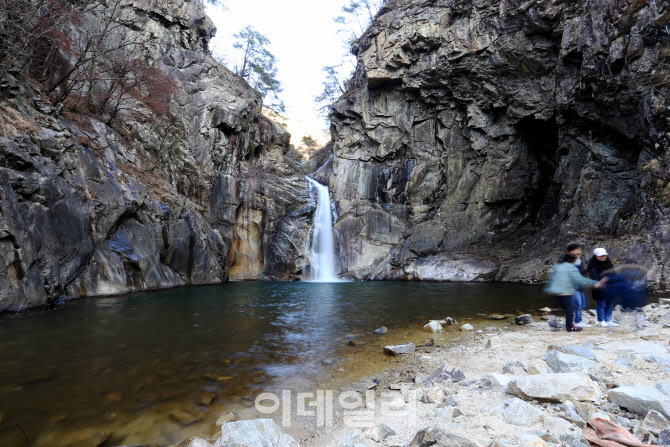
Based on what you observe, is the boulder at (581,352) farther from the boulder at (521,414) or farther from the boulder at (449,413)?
the boulder at (449,413)

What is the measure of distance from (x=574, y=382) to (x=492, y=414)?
0.80 meters

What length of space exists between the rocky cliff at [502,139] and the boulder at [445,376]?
1389 cm

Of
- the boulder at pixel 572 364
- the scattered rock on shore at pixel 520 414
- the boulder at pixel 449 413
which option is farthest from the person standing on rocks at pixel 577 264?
the boulder at pixel 449 413

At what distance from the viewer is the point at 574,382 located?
2816 mm

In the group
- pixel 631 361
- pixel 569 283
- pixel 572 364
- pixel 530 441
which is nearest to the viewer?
pixel 530 441

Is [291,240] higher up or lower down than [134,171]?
lower down

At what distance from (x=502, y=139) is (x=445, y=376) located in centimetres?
2499

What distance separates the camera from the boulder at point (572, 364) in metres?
3.34

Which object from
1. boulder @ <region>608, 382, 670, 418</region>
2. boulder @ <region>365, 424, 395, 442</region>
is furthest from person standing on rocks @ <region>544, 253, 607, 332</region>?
boulder @ <region>365, 424, 395, 442</region>

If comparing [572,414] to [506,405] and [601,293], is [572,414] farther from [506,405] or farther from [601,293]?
[601,293]

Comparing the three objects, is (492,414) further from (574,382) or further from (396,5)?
(396,5)

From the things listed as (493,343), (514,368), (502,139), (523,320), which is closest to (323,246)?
(502,139)

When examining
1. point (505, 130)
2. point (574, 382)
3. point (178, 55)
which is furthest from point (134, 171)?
point (505, 130)

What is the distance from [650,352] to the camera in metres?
3.90
